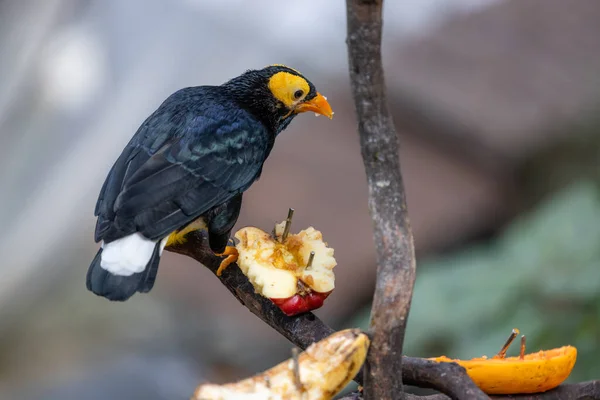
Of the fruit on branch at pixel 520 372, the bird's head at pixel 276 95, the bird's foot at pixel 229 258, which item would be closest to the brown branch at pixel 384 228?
the fruit on branch at pixel 520 372

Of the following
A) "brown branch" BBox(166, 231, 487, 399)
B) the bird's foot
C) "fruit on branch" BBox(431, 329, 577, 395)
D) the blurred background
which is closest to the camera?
"brown branch" BBox(166, 231, 487, 399)

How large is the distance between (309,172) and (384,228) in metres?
4.13

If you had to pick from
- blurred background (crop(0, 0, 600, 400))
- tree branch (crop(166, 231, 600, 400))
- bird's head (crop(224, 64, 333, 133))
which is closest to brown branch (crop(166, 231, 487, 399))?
tree branch (crop(166, 231, 600, 400))

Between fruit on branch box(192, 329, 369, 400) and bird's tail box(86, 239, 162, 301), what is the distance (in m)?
0.51

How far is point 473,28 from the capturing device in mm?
6305


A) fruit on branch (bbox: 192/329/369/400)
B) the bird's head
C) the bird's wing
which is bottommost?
fruit on branch (bbox: 192/329/369/400)

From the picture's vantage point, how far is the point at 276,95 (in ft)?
9.43

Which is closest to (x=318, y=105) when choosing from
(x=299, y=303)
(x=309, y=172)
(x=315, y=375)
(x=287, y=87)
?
(x=287, y=87)

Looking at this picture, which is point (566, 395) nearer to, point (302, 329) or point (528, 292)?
point (302, 329)

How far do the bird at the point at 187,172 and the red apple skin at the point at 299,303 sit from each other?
0.35 meters

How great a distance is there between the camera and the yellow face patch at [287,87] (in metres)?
2.82

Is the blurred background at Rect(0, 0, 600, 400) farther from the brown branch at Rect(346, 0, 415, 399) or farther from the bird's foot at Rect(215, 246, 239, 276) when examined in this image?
the brown branch at Rect(346, 0, 415, 399)

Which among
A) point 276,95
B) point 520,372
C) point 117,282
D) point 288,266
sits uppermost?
point 276,95

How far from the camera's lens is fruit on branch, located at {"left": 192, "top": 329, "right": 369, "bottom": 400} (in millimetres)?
1617
